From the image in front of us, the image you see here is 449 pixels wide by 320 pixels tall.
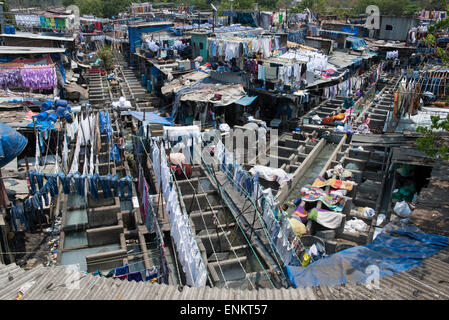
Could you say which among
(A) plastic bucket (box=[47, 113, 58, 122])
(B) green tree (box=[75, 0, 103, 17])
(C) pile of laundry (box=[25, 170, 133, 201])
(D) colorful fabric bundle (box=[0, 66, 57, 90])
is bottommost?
(C) pile of laundry (box=[25, 170, 133, 201])

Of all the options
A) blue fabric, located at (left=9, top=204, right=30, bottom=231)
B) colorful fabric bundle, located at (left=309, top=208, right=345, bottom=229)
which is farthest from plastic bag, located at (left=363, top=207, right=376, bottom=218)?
blue fabric, located at (left=9, top=204, right=30, bottom=231)

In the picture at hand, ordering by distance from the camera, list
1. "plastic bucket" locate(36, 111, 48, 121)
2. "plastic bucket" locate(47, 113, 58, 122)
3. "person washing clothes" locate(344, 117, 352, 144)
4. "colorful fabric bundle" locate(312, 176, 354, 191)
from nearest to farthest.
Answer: "colorful fabric bundle" locate(312, 176, 354, 191) → "plastic bucket" locate(36, 111, 48, 121) → "plastic bucket" locate(47, 113, 58, 122) → "person washing clothes" locate(344, 117, 352, 144)

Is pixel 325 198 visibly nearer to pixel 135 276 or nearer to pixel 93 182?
pixel 135 276

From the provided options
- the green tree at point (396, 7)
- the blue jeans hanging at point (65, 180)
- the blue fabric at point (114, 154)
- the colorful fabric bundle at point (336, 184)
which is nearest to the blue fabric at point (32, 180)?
the blue jeans hanging at point (65, 180)

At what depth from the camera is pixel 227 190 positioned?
1778cm

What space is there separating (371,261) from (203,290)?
4.28 meters

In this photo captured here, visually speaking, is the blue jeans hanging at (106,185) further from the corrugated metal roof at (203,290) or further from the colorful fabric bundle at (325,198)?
the colorful fabric bundle at (325,198)

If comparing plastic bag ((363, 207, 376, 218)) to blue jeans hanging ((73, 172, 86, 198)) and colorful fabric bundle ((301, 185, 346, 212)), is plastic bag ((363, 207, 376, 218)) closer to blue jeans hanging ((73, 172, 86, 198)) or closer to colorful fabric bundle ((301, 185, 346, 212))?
colorful fabric bundle ((301, 185, 346, 212))

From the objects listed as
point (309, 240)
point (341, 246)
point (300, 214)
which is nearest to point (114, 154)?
point (300, 214)

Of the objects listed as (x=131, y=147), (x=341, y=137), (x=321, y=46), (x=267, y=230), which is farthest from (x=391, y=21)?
(x=267, y=230)

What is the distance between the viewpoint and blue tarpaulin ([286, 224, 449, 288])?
8445 millimetres

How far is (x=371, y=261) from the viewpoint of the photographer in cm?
891

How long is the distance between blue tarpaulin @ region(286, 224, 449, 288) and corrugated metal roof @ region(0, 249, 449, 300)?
0.51 metres

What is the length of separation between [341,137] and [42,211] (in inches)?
776
